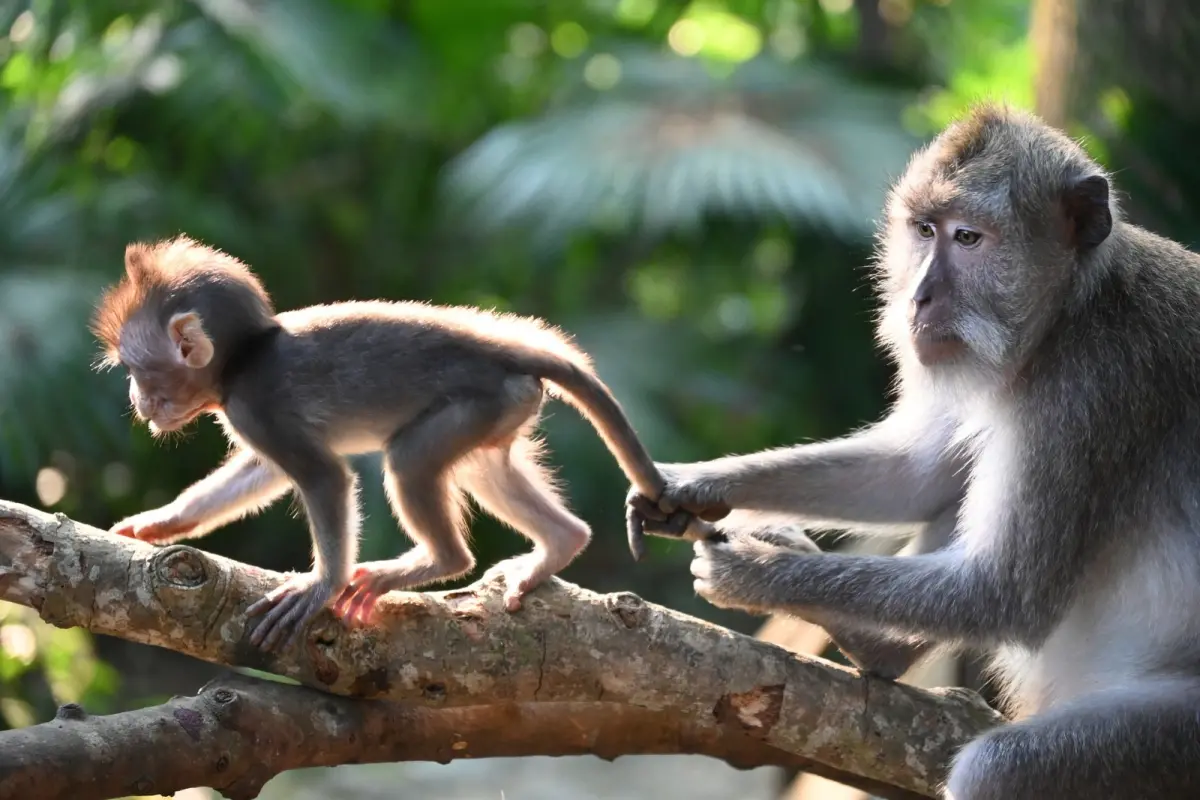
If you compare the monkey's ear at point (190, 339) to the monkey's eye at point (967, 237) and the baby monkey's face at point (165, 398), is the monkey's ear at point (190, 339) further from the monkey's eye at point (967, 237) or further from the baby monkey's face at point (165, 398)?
the monkey's eye at point (967, 237)

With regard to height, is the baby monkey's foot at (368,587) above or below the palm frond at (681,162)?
below

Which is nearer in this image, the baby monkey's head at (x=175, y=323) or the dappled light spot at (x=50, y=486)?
the baby monkey's head at (x=175, y=323)

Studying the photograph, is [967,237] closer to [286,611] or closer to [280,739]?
[286,611]

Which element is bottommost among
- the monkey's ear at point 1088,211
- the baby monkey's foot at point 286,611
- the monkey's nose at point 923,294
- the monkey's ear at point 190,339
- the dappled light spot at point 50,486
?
the dappled light spot at point 50,486

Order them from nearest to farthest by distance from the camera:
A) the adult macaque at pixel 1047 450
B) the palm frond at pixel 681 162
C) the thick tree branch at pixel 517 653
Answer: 1. the thick tree branch at pixel 517 653
2. the adult macaque at pixel 1047 450
3. the palm frond at pixel 681 162

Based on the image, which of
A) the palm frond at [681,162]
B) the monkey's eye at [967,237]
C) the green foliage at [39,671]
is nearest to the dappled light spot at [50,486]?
the green foliage at [39,671]

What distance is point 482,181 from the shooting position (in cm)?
793

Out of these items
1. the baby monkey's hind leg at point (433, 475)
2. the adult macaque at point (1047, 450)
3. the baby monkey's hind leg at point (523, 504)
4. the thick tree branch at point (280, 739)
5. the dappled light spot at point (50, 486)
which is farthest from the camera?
the dappled light spot at point (50, 486)

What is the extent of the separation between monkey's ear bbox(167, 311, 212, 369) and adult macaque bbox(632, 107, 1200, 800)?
1467 mm

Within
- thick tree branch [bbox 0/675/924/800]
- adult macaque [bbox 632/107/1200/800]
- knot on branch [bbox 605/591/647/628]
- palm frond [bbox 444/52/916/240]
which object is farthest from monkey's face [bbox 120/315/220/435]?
palm frond [bbox 444/52/916/240]

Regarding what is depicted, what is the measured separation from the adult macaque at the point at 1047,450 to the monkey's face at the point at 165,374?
1.46 metres

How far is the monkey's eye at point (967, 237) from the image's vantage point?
11.5 ft

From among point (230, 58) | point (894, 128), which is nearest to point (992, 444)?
point (894, 128)

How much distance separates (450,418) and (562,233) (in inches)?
180
